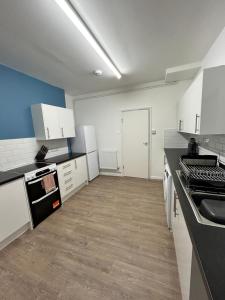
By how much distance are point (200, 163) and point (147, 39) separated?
5.73 feet

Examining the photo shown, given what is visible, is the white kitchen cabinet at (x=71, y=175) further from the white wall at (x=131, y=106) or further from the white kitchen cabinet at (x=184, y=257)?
the white kitchen cabinet at (x=184, y=257)

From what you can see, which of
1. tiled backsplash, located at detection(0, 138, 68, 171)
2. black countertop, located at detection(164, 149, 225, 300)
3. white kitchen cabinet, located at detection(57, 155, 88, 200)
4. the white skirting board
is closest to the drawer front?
white kitchen cabinet, located at detection(57, 155, 88, 200)

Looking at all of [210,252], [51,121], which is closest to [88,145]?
[51,121]

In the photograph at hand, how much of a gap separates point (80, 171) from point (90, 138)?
3.36 ft

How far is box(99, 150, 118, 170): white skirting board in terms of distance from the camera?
4.21 m

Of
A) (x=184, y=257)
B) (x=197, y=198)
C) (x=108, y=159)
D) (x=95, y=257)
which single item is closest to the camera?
(x=184, y=257)

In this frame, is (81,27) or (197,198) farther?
(81,27)

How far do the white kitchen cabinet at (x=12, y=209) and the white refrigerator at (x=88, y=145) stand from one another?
1926 millimetres

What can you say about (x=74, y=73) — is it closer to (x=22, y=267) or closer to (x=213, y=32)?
(x=213, y=32)

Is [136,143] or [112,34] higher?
[112,34]

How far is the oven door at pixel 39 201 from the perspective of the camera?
6.99 ft

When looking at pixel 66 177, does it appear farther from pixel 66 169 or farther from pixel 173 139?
pixel 173 139

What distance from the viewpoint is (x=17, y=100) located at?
8.49 feet

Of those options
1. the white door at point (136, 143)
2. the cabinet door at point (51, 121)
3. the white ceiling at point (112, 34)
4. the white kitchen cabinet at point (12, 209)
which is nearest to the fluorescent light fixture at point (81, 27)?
the white ceiling at point (112, 34)
